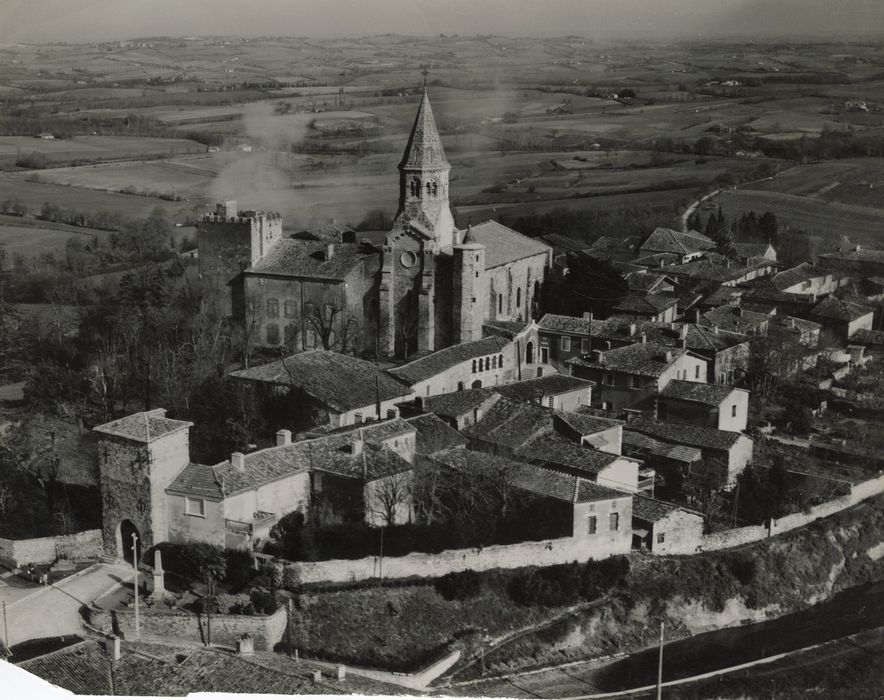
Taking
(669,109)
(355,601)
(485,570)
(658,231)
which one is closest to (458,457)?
(485,570)

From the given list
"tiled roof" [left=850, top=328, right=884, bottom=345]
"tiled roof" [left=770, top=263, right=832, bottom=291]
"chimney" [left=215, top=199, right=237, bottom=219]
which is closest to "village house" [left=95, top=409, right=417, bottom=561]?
"chimney" [left=215, top=199, right=237, bottom=219]

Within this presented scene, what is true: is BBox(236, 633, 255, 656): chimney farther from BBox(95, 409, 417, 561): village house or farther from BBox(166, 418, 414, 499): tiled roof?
BBox(166, 418, 414, 499): tiled roof

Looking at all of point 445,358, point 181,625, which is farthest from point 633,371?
point 181,625

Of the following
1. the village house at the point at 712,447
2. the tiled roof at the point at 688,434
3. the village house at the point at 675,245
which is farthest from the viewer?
the village house at the point at 675,245

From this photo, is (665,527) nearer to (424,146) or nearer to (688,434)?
(688,434)

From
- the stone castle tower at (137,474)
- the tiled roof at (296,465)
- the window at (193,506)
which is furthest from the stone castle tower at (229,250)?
the window at (193,506)

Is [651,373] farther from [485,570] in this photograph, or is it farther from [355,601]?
[355,601]

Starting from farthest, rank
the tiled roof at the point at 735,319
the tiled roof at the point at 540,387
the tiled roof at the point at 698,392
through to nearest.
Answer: the tiled roof at the point at 735,319 < the tiled roof at the point at 698,392 < the tiled roof at the point at 540,387

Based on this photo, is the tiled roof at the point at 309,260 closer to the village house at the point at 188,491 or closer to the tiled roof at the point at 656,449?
the tiled roof at the point at 656,449
